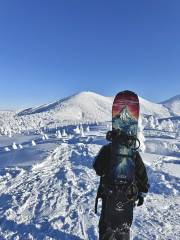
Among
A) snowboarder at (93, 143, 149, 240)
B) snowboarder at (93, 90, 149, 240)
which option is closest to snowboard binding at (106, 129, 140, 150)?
snowboarder at (93, 90, 149, 240)

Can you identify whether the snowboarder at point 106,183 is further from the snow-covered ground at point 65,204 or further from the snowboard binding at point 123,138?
the snow-covered ground at point 65,204

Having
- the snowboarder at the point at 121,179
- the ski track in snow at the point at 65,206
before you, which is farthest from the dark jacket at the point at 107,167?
the ski track in snow at the point at 65,206

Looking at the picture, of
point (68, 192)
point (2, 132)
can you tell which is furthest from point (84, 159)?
point (2, 132)

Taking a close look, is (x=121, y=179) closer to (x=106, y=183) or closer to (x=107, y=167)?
(x=106, y=183)

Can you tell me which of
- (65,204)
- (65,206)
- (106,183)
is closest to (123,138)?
(106,183)

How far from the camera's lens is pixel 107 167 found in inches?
281

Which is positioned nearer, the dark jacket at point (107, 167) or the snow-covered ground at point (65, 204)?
the dark jacket at point (107, 167)

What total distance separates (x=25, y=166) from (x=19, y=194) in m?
14.2

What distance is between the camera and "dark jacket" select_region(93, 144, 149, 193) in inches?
279

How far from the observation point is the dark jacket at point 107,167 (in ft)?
23.3

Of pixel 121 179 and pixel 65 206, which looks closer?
pixel 121 179

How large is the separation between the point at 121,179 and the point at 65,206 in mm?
16905

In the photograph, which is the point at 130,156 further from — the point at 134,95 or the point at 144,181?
the point at 134,95

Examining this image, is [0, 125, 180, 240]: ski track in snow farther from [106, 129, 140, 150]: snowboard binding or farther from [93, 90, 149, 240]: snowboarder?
[106, 129, 140, 150]: snowboard binding
